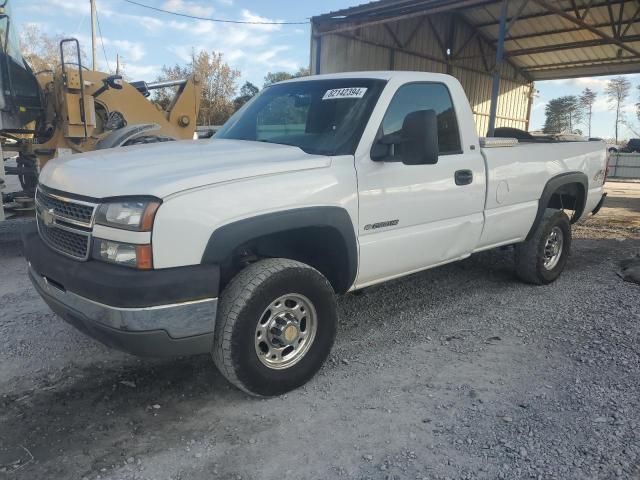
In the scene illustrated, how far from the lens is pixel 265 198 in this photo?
2971 millimetres

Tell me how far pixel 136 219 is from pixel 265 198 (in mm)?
705

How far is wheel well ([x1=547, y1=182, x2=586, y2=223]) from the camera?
583cm

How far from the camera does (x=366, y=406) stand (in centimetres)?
316

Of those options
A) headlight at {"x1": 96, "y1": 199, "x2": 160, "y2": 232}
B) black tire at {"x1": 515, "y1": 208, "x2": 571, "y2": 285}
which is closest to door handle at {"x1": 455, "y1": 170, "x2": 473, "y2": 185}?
black tire at {"x1": 515, "y1": 208, "x2": 571, "y2": 285}

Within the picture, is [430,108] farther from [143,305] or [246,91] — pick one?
[246,91]

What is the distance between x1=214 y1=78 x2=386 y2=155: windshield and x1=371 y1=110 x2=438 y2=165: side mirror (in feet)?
0.84

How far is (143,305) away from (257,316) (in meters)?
0.65

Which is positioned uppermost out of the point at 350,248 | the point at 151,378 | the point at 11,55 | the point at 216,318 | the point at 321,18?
the point at 321,18

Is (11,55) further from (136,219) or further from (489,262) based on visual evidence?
(489,262)

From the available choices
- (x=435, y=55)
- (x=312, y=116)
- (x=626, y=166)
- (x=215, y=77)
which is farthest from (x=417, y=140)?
(x=215, y=77)

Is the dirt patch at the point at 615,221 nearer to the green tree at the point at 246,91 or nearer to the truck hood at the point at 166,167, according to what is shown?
the truck hood at the point at 166,167

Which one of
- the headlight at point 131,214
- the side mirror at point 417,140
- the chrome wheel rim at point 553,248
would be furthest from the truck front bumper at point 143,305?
the chrome wheel rim at point 553,248

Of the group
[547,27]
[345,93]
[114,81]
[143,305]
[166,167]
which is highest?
[547,27]

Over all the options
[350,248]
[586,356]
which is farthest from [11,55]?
[586,356]
